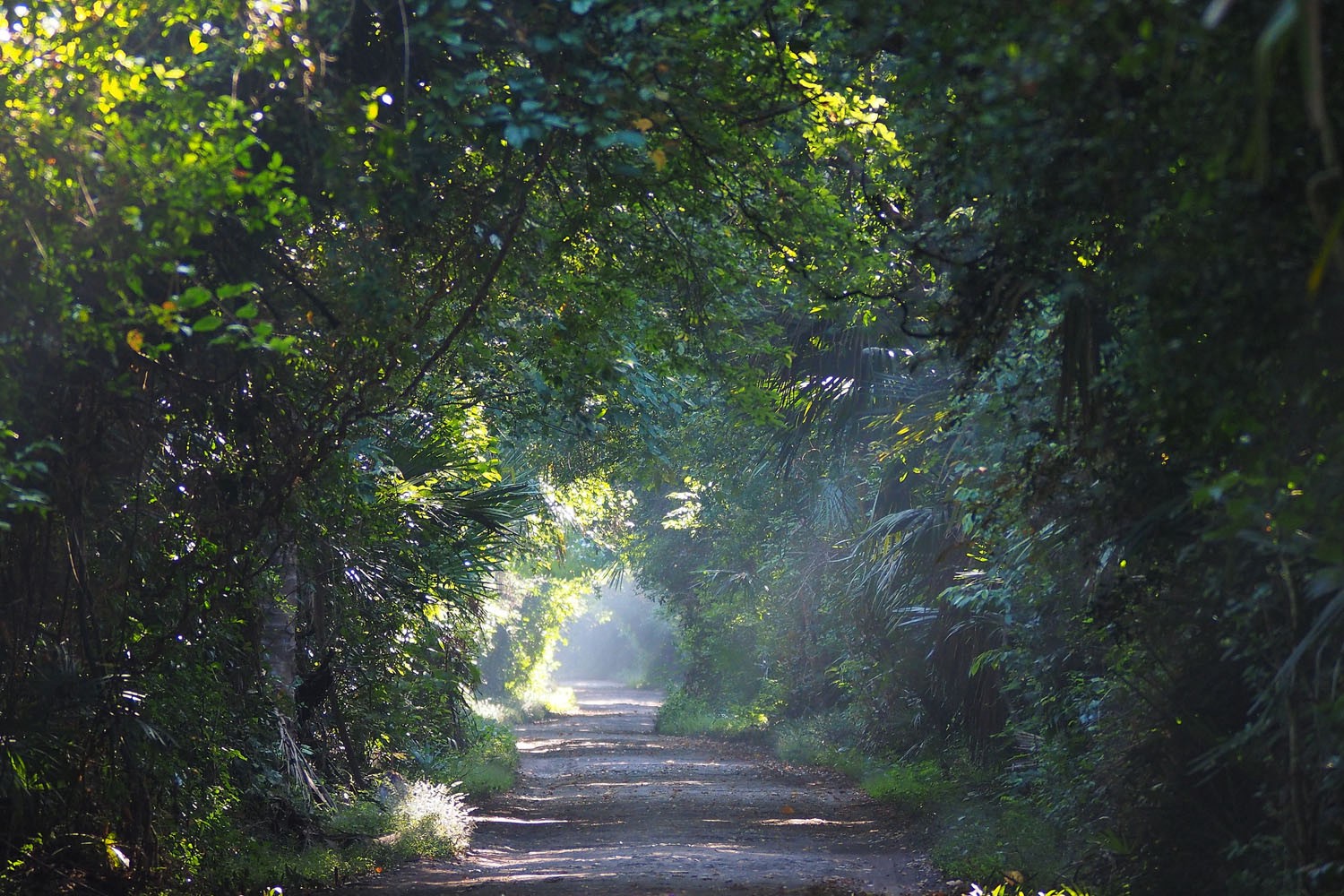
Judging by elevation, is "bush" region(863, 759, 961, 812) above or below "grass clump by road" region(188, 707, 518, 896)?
below

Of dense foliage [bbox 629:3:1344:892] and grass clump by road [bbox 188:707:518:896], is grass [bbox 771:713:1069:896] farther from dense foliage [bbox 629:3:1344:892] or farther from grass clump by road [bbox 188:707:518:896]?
grass clump by road [bbox 188:707:518:896]

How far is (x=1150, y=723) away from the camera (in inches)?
274

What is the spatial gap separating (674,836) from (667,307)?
18.5 feet

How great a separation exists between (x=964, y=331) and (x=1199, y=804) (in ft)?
9.49

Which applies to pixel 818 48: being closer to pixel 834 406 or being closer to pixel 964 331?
pixel 964 331

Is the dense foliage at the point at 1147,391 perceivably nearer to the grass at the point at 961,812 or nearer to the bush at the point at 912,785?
the grass at the point at 961,812

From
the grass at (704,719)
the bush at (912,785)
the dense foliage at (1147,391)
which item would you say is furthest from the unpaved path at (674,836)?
the grass at (704,719)

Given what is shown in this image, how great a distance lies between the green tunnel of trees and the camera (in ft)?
13.1

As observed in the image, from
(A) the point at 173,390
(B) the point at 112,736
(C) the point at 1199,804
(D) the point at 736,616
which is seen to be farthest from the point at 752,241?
(D) the point at 736,616

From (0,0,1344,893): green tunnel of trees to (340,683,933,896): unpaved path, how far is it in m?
1.80

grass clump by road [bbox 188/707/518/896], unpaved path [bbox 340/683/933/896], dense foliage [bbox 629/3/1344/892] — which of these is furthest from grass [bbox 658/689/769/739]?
dense foliage [bbox 629/3/1344/892]

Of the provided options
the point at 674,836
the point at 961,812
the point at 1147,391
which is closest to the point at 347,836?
the point at 674,836

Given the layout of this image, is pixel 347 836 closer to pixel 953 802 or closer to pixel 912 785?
pixel 953 802

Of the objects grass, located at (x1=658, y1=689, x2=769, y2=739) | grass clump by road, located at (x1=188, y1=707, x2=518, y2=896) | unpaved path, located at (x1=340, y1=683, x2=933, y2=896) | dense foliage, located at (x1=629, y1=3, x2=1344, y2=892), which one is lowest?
grass, located at (x1=658, y1=689, x2=769, y2=739)
